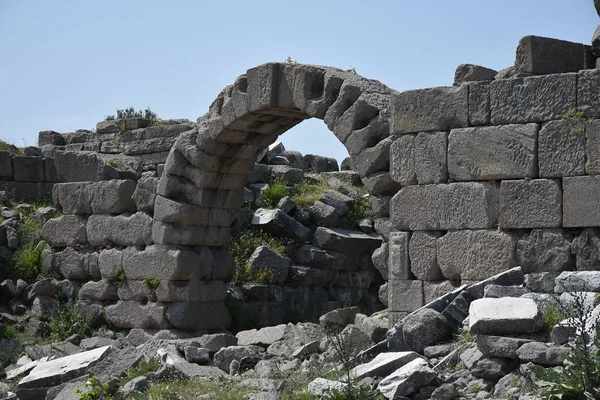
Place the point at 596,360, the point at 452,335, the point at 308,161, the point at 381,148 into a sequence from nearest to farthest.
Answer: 1. the point at 596,360
2. the point at 452,335
3. the point at 381,148
4. the point at 308,161

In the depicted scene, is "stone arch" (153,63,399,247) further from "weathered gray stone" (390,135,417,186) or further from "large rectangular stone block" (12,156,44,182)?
"large rectangular stone block" (12,156,44,182)

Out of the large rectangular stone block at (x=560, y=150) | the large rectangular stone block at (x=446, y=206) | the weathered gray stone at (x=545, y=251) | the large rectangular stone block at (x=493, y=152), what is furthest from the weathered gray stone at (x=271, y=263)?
the large rectangular stone block at (x=560, y=150)

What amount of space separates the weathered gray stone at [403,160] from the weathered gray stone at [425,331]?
2302 mm

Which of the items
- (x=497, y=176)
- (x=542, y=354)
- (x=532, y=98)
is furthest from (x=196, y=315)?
(x=542, y=354)

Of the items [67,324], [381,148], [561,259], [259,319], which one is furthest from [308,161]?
[561,259]

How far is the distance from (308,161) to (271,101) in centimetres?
855

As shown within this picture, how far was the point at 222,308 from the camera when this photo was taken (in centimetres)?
1373

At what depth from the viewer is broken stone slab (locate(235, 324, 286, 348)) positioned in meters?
11.6

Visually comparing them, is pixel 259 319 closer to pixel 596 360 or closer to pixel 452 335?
pixel 452 335

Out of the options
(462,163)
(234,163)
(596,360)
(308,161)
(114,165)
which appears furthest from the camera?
(308,161)

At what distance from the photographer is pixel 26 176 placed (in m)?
17.0

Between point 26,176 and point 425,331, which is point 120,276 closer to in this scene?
point 26,176

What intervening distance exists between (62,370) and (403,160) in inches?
163

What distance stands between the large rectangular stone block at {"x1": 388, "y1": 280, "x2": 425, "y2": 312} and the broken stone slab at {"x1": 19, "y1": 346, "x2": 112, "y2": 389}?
10.1 feet
